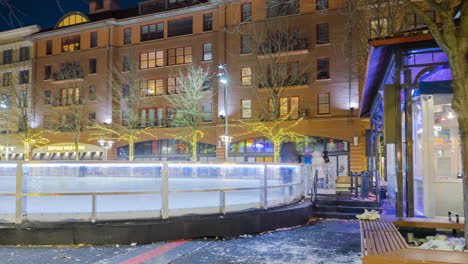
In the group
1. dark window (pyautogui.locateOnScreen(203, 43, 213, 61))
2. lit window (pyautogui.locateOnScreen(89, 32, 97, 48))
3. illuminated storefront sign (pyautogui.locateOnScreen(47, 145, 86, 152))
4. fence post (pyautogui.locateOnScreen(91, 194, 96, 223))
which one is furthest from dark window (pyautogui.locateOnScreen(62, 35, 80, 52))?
fence post (pyautogui.locateOnScreen(91, 194, 96, 223))

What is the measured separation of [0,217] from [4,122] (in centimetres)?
4569

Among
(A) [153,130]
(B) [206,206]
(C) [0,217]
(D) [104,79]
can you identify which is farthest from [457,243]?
(D) [104,79]

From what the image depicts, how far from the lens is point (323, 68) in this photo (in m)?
34.3

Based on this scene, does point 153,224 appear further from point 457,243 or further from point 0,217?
point 457,243

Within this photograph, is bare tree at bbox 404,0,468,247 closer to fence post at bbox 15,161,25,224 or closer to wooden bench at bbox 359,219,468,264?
wooden bench at bbox 359,219,468,264

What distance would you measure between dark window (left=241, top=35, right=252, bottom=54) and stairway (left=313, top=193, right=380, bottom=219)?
24115mm

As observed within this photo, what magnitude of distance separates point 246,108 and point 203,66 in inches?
237

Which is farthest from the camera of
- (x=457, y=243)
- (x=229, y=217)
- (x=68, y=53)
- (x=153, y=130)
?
(x=68, y=53)

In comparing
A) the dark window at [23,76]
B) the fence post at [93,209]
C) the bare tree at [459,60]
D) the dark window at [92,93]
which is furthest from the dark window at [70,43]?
the bare tree at [459,60]

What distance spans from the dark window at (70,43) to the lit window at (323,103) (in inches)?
1053

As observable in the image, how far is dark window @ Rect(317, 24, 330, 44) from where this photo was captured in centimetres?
3412

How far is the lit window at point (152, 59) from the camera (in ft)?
133

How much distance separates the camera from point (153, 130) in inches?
1586

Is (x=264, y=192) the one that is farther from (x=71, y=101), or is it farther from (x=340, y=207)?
(x=71, y=101)
